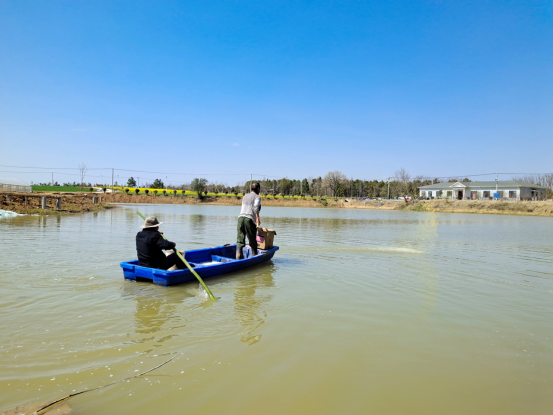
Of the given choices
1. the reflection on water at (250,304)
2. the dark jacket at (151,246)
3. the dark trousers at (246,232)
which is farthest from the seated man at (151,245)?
the dark trousers at (246,232)

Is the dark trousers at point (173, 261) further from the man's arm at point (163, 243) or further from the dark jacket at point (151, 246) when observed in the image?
the man's arm at point (163, 243)

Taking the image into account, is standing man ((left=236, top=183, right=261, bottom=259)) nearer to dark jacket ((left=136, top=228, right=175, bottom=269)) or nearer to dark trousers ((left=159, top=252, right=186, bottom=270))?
dark trousers ((left=159, top=252, right=186, bottom=270))

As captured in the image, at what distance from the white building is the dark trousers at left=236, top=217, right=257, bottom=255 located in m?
72.2

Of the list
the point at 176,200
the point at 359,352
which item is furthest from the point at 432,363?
the point at 176,200

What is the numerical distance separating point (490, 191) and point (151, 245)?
3207 inches

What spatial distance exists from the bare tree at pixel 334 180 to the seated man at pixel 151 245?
92.6m

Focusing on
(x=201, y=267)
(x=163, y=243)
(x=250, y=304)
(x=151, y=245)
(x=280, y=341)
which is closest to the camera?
(x=280, y=341)

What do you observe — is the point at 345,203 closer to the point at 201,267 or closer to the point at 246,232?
the point at 246,232

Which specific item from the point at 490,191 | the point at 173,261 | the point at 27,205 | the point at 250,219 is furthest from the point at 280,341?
the point at 490,191

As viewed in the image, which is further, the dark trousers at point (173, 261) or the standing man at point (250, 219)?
the standing man at point (250, 219)

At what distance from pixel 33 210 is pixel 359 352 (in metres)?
26.3

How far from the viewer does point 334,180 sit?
9962cm

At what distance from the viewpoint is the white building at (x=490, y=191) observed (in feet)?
227

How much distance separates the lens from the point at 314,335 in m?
4.89
